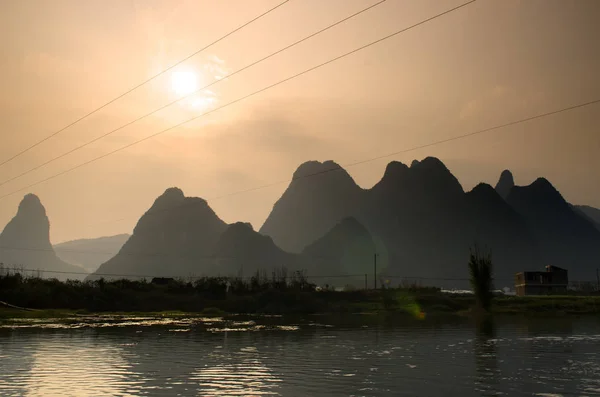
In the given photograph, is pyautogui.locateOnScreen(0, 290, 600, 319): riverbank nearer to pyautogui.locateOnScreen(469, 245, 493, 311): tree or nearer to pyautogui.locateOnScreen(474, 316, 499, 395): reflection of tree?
pyautogui.locateOnScreen(469, 245, 493, 311): tree

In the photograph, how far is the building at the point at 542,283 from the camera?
108 metres

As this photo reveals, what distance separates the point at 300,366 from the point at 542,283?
100 metres

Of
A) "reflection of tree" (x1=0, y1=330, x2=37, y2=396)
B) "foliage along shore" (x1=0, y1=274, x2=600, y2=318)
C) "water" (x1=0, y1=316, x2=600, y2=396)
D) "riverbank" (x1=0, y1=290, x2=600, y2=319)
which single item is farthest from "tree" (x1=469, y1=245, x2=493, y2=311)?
"reflection of tree" (x1=0, y1=330, x2=37, y2=396)

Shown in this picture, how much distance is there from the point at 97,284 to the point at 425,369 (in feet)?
219

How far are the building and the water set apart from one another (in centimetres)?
8201

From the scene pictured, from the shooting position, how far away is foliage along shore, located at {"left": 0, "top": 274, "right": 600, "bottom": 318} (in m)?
66.0

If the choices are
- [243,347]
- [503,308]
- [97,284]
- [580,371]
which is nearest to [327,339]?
[243,347]

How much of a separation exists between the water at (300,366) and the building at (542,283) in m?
82.0

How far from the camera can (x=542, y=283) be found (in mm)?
108312


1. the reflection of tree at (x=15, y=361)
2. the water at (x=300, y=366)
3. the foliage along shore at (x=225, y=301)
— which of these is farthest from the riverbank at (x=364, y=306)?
the water at (x=300, y=366)

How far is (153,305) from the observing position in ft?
245

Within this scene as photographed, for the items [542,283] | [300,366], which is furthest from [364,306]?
[300,366]

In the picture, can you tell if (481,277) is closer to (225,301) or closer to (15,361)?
(225,301)

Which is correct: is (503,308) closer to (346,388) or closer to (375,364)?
(375,364)
